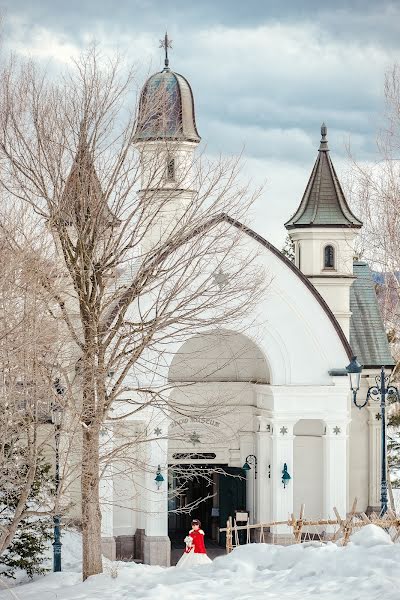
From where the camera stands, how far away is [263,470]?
1395 inches

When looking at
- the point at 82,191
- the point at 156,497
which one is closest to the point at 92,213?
the point at 82,191

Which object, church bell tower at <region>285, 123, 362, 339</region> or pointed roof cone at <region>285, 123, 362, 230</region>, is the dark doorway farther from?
pointed roof cone at <region>285, 123, 362, 230</region>

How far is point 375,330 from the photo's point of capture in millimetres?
38938

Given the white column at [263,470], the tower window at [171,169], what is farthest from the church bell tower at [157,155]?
the white column at [263,470]

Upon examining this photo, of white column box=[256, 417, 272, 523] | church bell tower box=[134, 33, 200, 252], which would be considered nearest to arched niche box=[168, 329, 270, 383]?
white column box=[256, 417, 272, 523]

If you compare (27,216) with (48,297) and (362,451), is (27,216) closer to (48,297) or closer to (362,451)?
(48,297)

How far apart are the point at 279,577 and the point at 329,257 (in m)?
18.7

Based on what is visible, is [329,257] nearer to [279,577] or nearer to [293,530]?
[293,530]

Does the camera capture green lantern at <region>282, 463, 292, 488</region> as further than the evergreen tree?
Yes

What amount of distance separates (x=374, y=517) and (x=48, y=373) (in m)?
7.13

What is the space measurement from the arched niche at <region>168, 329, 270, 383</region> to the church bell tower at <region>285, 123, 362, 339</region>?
3420 mm

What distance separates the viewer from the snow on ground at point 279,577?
18672 mm

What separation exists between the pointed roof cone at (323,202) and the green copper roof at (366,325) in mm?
3313

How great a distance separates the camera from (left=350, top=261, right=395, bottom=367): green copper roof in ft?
125
